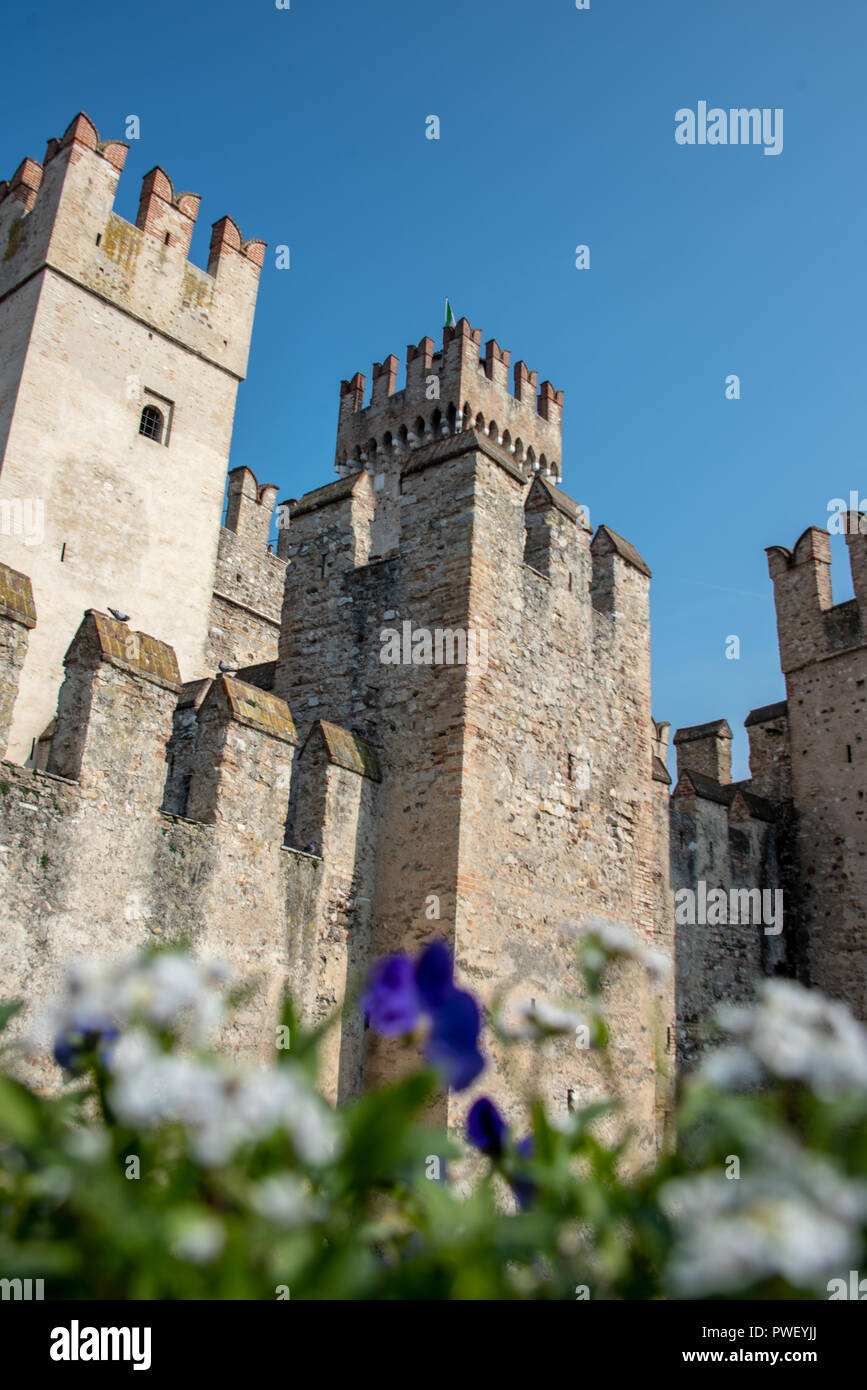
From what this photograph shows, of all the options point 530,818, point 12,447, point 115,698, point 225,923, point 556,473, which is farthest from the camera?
point 556,473

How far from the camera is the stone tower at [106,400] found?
13383 millimetres

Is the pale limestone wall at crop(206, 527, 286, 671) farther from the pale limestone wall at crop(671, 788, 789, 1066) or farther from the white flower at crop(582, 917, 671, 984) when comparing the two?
the white flower at crop(582, 917, 671, 984)

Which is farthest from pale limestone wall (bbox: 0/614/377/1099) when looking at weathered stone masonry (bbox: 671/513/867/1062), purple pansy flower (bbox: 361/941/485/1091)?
weathered stone masonry (bbox: 671/513/867/1062)

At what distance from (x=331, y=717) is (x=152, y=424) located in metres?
8.16

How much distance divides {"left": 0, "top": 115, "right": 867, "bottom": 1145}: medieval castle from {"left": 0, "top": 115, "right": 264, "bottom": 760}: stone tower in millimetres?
50

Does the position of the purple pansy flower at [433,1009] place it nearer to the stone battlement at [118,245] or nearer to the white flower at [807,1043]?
the white flower at [807,1043]

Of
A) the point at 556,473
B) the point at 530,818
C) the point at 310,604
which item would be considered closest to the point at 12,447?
the point at 310,604

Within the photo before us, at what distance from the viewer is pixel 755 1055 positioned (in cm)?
124

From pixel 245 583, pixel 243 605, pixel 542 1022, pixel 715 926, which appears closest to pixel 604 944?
pixel 542 1022

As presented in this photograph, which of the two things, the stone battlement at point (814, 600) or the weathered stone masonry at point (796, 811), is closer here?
the weathered stone masonry at point (796, 811)

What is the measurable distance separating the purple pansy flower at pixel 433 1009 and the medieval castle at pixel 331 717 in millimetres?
576

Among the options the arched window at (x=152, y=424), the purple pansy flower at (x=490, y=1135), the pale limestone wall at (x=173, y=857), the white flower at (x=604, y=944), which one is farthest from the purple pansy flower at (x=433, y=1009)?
the arched window at (x=152, y=424)

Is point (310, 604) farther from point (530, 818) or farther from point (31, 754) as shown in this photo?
point (31, 754)

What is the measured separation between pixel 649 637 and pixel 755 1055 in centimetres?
1084
